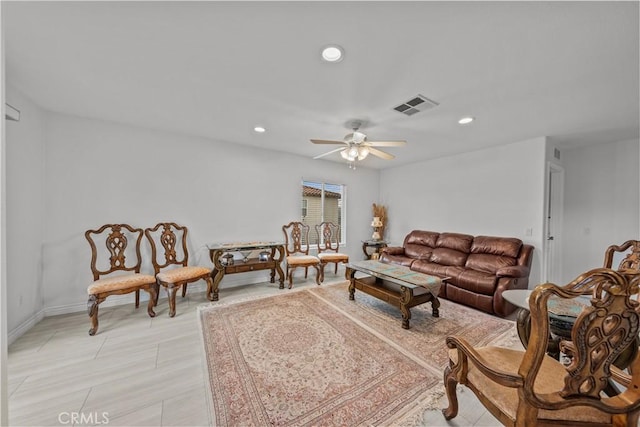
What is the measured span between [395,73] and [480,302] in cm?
308

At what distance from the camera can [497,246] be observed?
12.3ft

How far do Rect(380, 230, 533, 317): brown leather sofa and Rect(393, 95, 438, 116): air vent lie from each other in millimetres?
2355

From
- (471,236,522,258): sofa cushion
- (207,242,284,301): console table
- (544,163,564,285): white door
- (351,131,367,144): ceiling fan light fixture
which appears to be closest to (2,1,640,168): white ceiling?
(351,131,367,144): ceiling fan light fixture

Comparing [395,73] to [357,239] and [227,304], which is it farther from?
[357,239]

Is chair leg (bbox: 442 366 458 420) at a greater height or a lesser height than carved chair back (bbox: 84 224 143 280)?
lesser

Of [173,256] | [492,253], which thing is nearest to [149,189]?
[173,256]

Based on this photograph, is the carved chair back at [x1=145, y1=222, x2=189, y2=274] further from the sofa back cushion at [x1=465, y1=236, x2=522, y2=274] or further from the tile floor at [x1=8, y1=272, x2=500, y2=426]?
the sofa back cushion at [x1=465, y1=236, x2=522, y2=274]

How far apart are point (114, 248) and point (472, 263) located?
532 centimetres

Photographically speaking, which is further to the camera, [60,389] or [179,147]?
[179,147]

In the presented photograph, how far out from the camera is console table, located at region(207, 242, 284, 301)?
3.46 m

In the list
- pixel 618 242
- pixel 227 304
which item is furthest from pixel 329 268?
pixel 618 242

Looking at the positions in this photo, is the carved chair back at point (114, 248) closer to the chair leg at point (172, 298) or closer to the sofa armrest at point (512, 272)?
the chair leg at point (172, 298)

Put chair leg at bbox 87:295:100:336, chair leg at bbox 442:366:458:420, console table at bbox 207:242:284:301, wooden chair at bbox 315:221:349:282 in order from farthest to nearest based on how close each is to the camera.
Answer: wooden chair at bbox 315:221:349:282 < console table at bbox 207:242:284:301 < chair leg at bbox 87:295:100:336 < chair leg at bbox 442:366:458:420

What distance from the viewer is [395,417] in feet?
4.85
